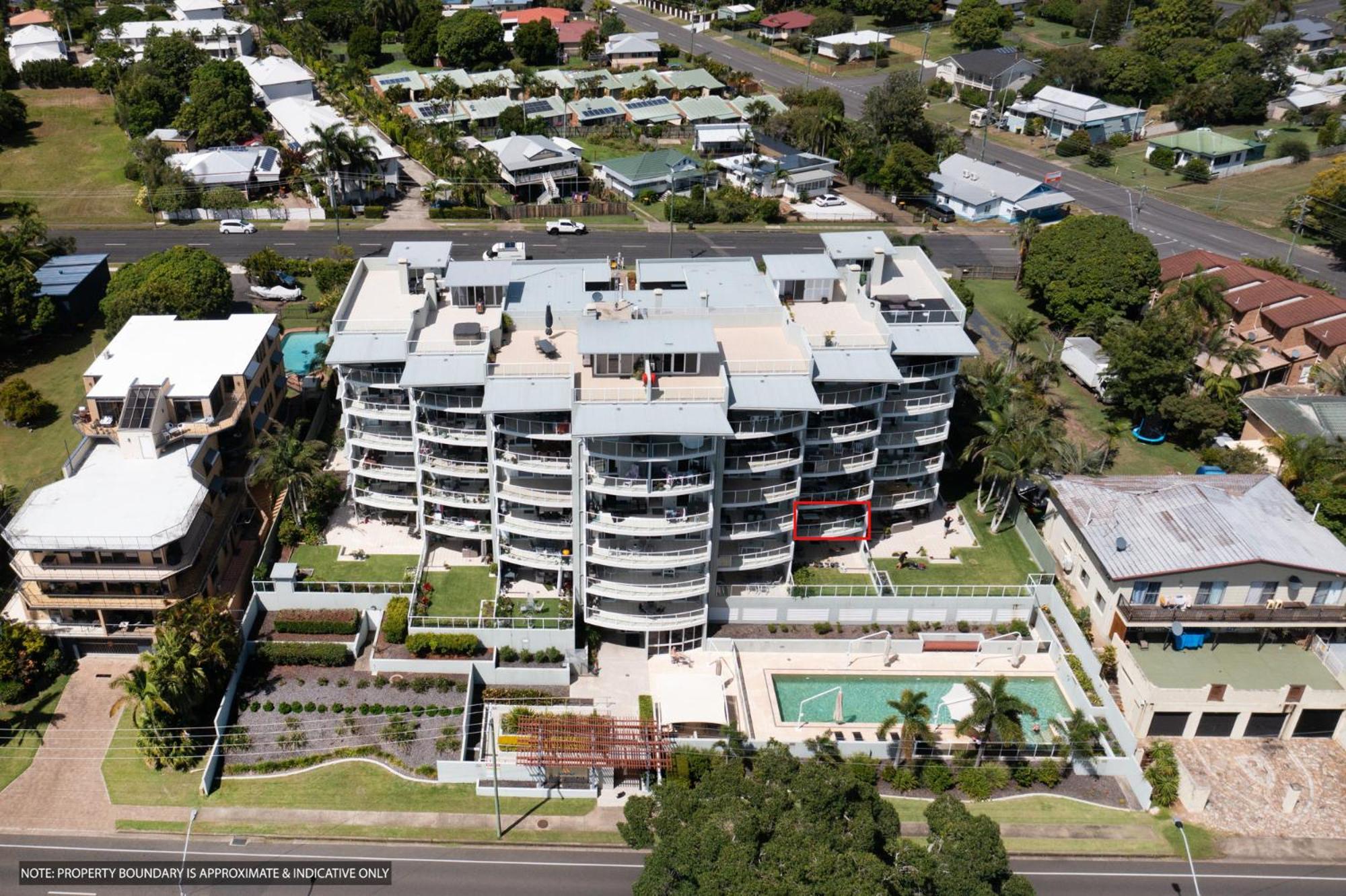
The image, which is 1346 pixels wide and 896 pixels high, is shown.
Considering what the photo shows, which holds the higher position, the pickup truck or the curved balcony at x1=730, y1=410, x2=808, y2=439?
the curved balcony at x1=730, y1=410, x2=808, y2=439

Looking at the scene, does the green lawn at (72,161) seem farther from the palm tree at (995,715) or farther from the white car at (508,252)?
the palm tree at (995,715)

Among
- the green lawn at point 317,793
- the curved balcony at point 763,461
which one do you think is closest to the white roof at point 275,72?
the curved balcony at point 763,461

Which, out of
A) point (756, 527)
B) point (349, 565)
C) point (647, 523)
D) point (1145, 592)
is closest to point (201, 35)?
point (349, 565)

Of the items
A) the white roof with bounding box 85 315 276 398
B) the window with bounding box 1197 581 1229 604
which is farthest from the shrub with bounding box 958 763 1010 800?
the white roof with bounding box 85 315 276 398

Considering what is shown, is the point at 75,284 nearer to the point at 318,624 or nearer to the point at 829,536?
the point at 318,624

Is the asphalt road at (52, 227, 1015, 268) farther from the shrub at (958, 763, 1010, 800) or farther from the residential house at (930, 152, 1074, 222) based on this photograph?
the shrub at (958, 763, 1010, 800)
